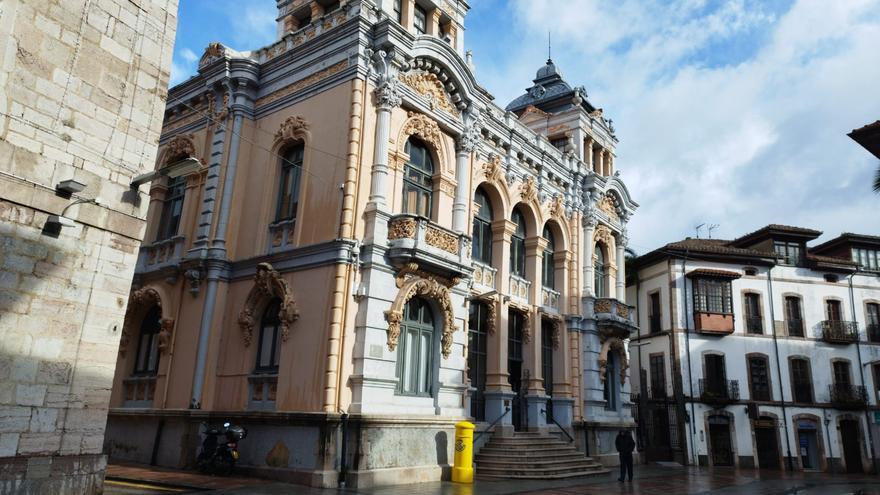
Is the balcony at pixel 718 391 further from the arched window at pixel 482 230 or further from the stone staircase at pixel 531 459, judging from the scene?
the arched window at pixel 482 230

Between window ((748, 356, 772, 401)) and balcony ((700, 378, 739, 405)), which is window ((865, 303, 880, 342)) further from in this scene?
balcony ((700, 378, 739, 405))

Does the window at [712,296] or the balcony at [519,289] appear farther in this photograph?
the window at [712,296]

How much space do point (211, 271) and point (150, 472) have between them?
5137mm

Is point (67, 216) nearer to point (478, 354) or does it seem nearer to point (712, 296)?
point (478, 354)

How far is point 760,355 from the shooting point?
1288 inches

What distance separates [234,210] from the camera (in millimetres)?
18203

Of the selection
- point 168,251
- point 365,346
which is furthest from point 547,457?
point 168,251

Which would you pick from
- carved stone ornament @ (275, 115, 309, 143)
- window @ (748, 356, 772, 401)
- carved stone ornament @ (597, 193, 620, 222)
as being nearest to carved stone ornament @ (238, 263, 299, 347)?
carved stone ornament @ (275, 115, 309, 143)

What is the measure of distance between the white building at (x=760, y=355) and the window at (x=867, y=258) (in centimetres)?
41

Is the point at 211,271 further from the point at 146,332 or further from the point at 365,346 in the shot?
the point at 365,346

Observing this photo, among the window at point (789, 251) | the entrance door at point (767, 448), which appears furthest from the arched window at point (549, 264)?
the window at point (789, 251)

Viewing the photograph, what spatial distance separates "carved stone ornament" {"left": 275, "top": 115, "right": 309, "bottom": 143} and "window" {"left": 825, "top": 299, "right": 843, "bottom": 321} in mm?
29692

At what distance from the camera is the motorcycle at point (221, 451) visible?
14.8 meters

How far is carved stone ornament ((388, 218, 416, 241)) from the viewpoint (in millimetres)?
16078
